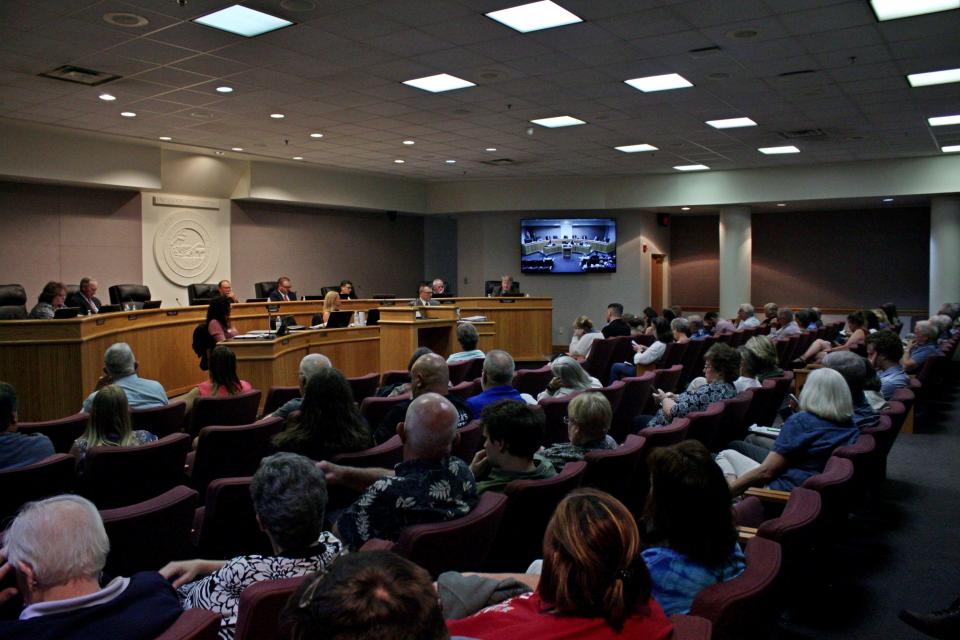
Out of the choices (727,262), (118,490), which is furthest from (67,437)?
(727,262)

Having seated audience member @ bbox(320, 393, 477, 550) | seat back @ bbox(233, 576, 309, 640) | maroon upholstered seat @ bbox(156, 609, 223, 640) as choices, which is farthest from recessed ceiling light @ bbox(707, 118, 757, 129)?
maroon upholstered seat @ bbox(156, 609, 223, 640)

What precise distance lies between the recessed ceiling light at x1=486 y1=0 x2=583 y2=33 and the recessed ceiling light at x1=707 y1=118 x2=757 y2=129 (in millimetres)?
4664

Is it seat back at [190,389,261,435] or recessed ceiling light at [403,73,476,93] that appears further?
recessed ceiling light at [403,73,476,93]

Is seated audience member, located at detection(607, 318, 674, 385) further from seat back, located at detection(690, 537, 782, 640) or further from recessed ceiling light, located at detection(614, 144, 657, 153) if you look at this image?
seat back, located at detection(690, 537, 782, 640)

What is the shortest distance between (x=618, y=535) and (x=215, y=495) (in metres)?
1.74

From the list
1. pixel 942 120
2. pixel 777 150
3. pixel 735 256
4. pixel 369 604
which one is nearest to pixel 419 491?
pixel 369 604

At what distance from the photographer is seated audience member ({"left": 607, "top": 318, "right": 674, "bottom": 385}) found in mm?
8273

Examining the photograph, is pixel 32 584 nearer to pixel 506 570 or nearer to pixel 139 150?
pixel 506 570

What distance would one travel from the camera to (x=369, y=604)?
1.10 meters

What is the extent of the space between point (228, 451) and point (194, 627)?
250cm

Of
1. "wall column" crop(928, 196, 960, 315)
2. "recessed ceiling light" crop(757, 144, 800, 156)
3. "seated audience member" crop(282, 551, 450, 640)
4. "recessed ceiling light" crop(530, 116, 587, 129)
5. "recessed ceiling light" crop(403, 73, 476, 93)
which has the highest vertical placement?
"recessed ceiling light" crop(757, 144, 800, 156)

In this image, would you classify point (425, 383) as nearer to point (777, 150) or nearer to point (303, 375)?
point (303, 375)

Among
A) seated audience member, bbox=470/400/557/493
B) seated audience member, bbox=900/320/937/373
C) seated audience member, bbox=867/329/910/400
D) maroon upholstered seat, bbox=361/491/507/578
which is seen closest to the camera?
maroon upholstered seat, bbox=361/491/507/578

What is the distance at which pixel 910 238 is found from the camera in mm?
16375
